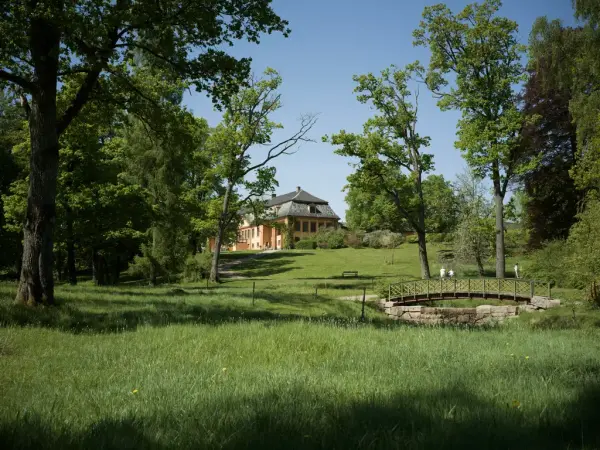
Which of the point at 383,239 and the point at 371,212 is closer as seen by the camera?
the point at 371,212

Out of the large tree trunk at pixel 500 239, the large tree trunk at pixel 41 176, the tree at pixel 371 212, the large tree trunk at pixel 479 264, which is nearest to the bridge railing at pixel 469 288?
the large tree trunk at pixel 500 239

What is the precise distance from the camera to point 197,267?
119 feet

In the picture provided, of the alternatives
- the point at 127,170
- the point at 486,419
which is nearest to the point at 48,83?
the point at 486,419

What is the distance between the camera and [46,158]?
1185 cm

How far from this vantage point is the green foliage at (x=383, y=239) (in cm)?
6538

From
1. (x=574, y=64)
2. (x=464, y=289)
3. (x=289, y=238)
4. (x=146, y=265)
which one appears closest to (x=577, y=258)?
(x=464, y=289)

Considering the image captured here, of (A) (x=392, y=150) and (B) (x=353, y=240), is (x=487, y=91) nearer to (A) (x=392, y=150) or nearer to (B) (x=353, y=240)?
(A) (x=392, y=150)

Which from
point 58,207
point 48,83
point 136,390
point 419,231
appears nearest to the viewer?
point 136,390

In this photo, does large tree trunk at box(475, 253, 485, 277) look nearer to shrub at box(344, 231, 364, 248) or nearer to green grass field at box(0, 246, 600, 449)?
shrub at box(344, 231, 364, 248)

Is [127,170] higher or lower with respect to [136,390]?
higher

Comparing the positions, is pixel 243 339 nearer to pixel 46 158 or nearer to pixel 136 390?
pixel 136 390

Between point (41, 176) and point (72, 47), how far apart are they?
3.67 metres

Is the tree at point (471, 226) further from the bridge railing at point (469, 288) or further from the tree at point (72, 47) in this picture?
the tree at point (72, 47)

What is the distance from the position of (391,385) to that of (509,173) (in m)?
28.9
